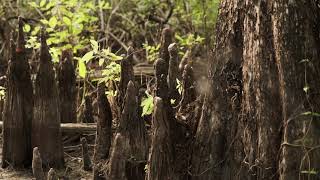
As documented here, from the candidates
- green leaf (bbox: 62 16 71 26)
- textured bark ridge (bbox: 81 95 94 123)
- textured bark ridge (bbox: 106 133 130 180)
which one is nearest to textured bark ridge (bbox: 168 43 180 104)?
textured bark ridge (bbox: 106 133 130 180)

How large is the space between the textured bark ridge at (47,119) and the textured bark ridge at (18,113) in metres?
0.13

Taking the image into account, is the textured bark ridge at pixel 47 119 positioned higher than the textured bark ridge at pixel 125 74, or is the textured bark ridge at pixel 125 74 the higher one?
the textured bark ridge at pixel 125 74

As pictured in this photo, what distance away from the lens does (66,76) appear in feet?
22.0

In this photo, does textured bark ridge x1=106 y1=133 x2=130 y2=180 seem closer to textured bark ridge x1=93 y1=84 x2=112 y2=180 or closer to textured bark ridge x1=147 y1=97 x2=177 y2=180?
textured bark ridge x1=147 y1=97 x2=177 y2=180

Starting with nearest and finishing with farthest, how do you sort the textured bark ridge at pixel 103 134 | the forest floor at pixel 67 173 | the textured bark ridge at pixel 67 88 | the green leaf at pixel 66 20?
the textured bark ridge at pixel 103 134 → the forest floor at pixel 67 173 → the textured bark ridge at pixel 67 88 → the green leaf at pixel 66 20

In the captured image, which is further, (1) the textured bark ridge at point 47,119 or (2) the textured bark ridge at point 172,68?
(1) the textured bark ridge at point 47,119

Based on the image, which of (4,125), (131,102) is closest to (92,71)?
(4,125)

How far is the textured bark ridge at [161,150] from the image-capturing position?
4.41 metres

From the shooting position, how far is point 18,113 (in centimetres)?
594

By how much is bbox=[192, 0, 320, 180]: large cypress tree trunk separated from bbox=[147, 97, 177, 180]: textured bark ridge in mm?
321

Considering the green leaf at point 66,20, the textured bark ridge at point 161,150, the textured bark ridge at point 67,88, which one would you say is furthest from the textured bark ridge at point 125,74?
the green leaf at point 66,20

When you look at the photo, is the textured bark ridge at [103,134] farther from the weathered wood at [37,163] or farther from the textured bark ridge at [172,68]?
the textured bark ridge at [172,68]

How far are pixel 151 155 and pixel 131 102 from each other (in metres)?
0.50

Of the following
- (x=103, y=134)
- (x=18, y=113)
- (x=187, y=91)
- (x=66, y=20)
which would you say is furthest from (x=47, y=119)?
(x=66, y=20)
